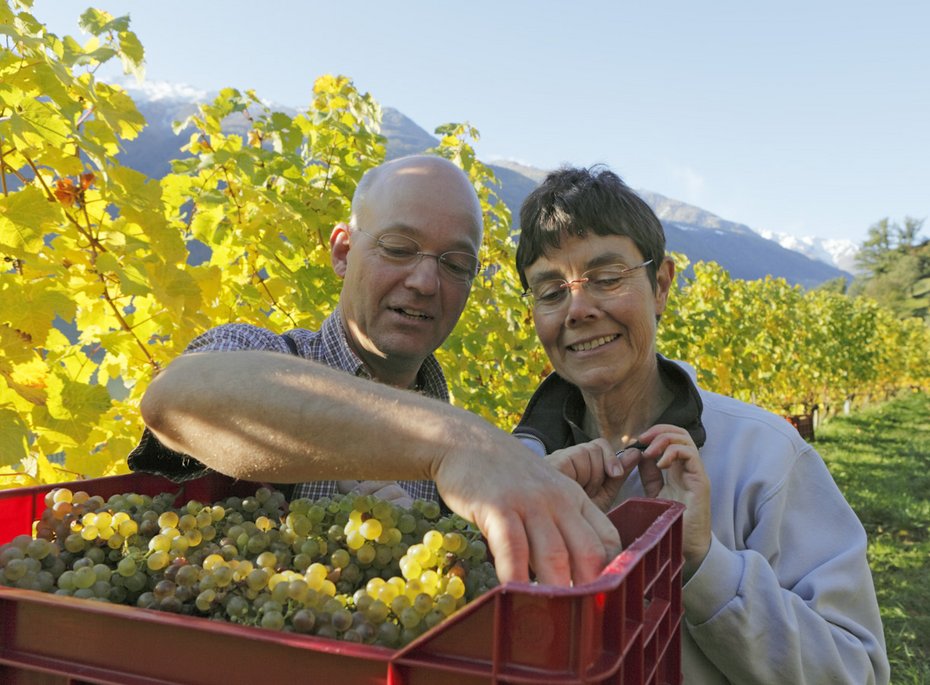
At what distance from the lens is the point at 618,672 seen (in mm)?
721

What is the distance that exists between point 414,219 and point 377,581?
4.05 ft

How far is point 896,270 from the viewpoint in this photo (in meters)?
76.7

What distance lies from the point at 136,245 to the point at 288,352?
63 cm

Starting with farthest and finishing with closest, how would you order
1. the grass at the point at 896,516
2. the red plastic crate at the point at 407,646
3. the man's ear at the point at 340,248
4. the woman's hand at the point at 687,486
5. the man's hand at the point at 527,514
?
the grass at the point at 896,516 → the man's ear at the point at 340,248 → the woman's hand at the point at 687,486 → the man's hand at the point at 527,514 → the red plastic crate at the point at 407,646

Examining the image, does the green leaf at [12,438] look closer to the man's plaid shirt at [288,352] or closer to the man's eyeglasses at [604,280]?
the man's plaid shirt at [288,352]

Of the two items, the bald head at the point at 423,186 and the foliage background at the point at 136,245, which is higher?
the bald head at the point at 423,186

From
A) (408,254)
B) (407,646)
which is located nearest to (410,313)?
(408,254)

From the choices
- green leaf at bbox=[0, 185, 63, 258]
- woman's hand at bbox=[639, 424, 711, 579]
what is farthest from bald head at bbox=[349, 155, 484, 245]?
woman's hand at bbox=[639, 424, 711, 579]

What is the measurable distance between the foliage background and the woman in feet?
3.53

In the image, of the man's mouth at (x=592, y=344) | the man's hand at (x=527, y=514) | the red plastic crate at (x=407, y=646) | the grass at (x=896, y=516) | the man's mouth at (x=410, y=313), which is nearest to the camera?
the red plastic crate at (x=407, y=646)

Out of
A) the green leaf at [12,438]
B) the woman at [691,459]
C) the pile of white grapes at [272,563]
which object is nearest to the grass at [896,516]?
the woman at [691,459]

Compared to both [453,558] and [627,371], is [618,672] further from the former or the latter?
[627,371]

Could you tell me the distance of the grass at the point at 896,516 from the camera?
189 inches

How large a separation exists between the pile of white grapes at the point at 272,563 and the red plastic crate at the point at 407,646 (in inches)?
3.1
